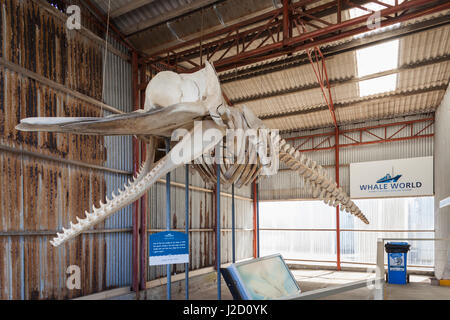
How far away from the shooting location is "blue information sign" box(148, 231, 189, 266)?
4.54 metres

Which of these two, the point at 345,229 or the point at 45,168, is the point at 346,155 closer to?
the point at 345,229

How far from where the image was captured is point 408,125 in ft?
53.6

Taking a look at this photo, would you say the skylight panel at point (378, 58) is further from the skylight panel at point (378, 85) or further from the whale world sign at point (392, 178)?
the whale world sign at point (392, 178)

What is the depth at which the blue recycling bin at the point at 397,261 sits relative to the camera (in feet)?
38.3

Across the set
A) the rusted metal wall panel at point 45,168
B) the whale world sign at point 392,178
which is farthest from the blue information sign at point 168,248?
the whale world sign at point 392,178

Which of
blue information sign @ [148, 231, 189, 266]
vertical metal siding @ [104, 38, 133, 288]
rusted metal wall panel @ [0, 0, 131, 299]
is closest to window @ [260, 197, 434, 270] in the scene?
vertical metal siding @ [104, 38, 133, 288]

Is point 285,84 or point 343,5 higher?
point 343,5

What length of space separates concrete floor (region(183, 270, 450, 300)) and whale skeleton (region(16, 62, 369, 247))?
3.01 metres

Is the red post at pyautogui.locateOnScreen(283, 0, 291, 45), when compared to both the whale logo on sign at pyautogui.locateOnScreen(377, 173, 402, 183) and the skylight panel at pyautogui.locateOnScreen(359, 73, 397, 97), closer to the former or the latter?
the skylight panel at pyautogui.locateOnScreen(359, 73, 397, 97)

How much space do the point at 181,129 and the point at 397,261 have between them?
421 inches

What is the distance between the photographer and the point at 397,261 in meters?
11.7

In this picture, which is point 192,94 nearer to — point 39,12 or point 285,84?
point 39,12
